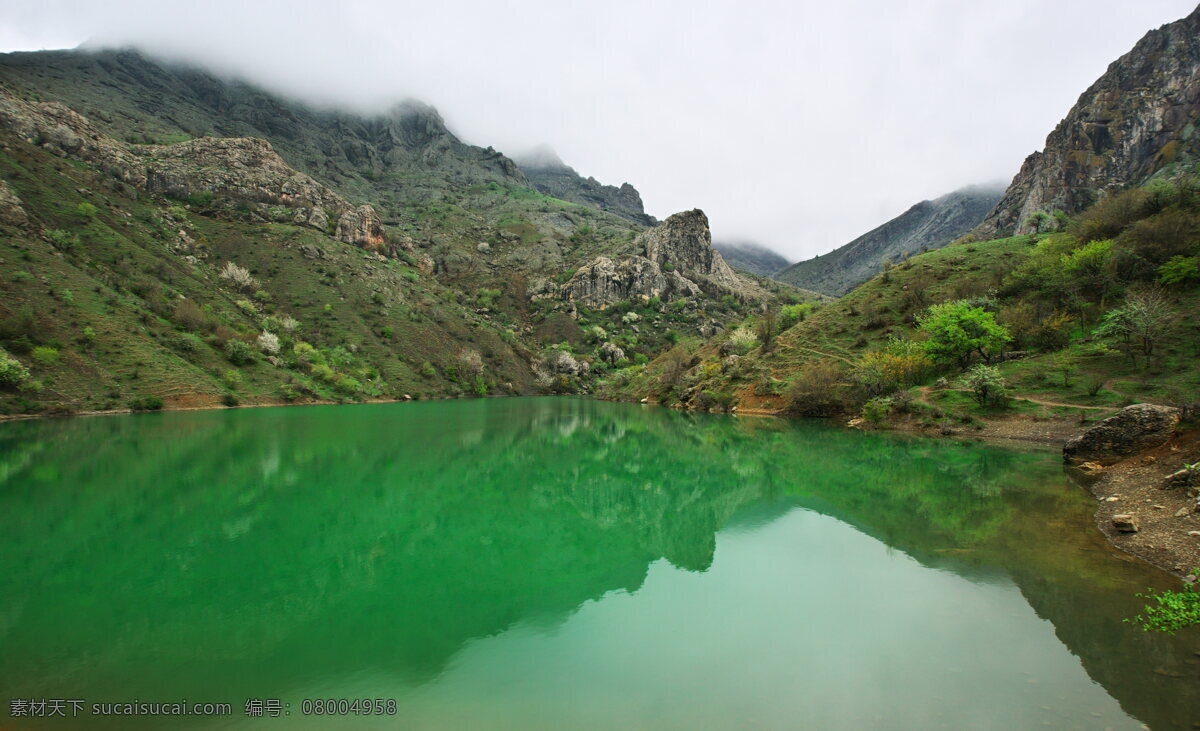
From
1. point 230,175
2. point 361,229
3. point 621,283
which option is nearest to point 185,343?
point 361,229

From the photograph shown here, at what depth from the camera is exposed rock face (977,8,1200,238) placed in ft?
252

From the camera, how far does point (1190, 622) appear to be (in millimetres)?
6168

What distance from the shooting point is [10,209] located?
50219mm

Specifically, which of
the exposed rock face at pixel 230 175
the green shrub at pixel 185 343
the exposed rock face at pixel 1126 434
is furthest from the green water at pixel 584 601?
the exposed rock face at pixel 230 175

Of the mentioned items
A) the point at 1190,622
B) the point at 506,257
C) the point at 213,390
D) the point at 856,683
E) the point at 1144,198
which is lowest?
the point at 213,390

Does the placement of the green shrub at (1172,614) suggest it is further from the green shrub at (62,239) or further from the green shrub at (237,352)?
the green shrub at (62,239)

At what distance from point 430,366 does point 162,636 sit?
8559 cm

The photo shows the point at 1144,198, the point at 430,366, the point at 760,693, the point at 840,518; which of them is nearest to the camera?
the point at 760,693

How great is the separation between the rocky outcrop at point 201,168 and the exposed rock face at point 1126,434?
119242 millimetres

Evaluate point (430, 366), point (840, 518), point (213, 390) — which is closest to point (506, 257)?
point (430, 366)

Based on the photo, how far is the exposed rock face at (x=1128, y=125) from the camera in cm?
7681

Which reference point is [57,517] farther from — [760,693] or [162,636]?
[760,693]

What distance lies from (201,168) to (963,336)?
431 feet

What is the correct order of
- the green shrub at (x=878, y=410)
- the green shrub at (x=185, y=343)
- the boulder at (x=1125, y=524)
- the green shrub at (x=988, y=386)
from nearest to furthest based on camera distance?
the boulder at (x=1125, y=524) < the green shrub at (x=988, y=386) < the green shrub at (x=878, y=410) < the green shrub at (x=185, y=343)
